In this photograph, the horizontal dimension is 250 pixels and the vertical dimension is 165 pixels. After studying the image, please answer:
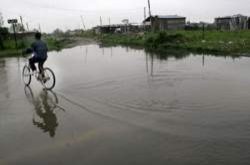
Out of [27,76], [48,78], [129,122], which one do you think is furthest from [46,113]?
[27,76]

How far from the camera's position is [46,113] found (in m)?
8.43

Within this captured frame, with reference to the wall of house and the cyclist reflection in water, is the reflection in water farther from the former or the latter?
the wall of house

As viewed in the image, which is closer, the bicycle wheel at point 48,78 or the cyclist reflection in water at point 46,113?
the cyclist reflection in water at point 46,113

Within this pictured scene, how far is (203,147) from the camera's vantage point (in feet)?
18.4

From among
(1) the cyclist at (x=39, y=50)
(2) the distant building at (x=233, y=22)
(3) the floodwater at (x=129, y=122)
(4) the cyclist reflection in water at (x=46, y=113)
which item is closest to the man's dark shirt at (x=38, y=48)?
(1) the cyclist at (x=39, y=50)

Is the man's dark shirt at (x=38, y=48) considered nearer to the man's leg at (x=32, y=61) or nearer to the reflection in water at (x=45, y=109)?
the man's leg at (x=32, y=61)

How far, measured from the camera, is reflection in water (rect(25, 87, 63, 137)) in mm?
7335

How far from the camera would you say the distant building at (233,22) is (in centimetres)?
6016

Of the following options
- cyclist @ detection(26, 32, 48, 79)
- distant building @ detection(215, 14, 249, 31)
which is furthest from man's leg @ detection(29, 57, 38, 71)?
distant building @ detection(215, 14, 249, 31)

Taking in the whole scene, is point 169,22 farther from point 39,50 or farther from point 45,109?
point 45,109

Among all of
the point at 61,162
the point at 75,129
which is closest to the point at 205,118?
the point at 75,129

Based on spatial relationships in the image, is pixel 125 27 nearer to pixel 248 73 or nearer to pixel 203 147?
pixel 248 73

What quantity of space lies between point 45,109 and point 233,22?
213 feet

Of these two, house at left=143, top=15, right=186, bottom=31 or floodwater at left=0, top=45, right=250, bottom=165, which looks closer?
floodwater at left=0, top=45, right=250, bottom=165
